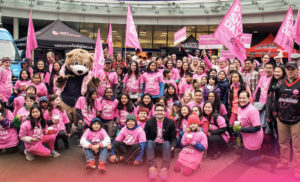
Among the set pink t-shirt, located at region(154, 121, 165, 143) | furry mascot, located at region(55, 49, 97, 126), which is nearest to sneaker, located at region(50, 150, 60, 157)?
furry mascot, located at region(55, 49, 97, 126)

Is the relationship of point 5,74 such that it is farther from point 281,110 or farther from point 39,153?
point 281,110

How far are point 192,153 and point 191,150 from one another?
50 millimetres

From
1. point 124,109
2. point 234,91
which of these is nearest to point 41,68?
point 124,109

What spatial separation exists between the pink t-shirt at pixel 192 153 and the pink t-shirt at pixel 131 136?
0.75m

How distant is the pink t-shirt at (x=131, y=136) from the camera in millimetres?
4461

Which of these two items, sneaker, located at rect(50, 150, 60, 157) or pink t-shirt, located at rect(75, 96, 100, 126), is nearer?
sneaker, located at rect(50, 150, 60, 157)

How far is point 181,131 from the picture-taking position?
5.11 metres

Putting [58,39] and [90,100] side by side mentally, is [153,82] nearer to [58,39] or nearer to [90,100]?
[90,100]

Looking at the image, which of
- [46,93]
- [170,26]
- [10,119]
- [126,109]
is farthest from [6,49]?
[170,26]

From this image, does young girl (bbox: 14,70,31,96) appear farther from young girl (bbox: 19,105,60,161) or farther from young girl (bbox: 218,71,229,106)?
young girl (bbox: 218,71,229,106)

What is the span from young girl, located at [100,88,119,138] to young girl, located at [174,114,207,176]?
1971 millimetres

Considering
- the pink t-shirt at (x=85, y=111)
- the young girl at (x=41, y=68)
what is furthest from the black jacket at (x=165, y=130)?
the young girl at (x=41, y=68)

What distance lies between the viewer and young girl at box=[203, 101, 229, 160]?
481 cm

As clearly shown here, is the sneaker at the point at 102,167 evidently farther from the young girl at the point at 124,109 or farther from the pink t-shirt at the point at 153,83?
the pink t-shirt at the point at 153,83
